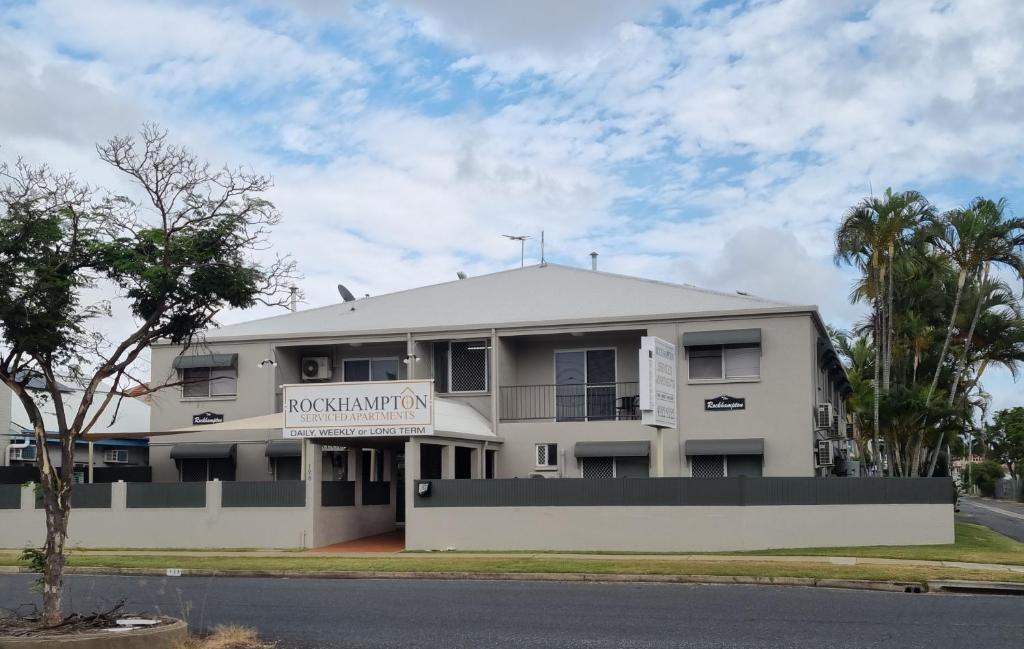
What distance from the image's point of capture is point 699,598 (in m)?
16.5

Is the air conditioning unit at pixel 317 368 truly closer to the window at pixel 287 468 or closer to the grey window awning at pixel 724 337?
the window at pixel 287 468

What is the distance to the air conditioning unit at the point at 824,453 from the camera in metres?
30.1

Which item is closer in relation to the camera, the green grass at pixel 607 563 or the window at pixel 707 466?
the green grass at pixel 607 563

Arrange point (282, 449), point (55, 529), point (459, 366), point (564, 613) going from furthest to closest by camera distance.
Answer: point (459, 366), point (282, 449), point (564, 613), point (55, 529)

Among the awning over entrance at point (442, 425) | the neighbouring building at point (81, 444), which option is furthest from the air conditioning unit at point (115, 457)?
the awning over entrance at point (442, 425)

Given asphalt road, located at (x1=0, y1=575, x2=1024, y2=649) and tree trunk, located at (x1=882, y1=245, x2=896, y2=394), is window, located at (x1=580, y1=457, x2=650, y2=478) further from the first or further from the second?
asphalt road, located at (x1=0, y1=575, x2=1024, y2=649)

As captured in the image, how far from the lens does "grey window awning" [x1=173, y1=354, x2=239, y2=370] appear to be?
33.1 m

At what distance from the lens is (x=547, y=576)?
19.8 meters

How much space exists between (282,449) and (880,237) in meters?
17.7

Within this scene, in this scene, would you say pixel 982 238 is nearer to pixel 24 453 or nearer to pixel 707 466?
pixel 707 466

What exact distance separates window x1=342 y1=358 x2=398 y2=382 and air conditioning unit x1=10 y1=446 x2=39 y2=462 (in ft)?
37.8

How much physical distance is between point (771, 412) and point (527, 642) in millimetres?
17987

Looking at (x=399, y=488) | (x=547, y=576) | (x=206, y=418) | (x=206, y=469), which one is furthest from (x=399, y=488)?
(x=547, y=576)

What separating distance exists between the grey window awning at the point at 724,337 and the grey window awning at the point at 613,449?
9.71 ft
